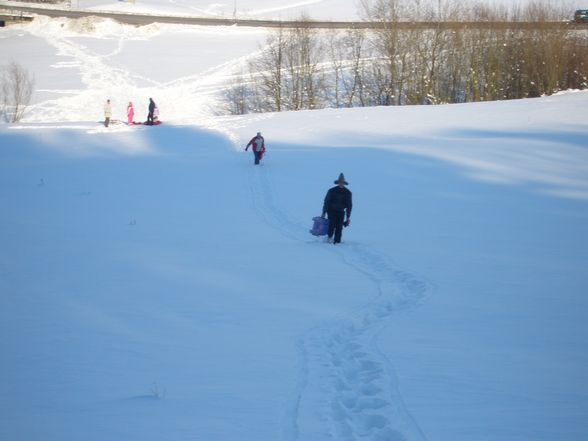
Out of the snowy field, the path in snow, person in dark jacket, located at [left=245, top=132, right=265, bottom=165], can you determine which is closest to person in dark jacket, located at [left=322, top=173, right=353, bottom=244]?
the snowy field

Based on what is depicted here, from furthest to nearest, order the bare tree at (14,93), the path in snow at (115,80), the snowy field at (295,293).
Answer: the path in snow at (115,80) → the bare tree at (14,93) → the snowy field at (295,293)

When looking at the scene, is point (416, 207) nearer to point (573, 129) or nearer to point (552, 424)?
point (552, 424)

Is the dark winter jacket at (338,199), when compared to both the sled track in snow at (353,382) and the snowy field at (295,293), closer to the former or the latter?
the snowy field at (295,293)

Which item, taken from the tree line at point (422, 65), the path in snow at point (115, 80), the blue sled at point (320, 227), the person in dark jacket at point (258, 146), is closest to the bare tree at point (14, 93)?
the path in snow at point (115, 80)

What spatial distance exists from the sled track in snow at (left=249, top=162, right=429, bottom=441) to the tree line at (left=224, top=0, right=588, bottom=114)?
43.4 meters

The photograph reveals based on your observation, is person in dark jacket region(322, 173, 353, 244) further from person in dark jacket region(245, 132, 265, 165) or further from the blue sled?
person in dark jacket region(245, 132, 265, 165)

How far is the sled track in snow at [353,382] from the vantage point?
503cm

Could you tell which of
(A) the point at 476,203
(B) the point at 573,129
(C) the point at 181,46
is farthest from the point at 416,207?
(C) the point at 181,46

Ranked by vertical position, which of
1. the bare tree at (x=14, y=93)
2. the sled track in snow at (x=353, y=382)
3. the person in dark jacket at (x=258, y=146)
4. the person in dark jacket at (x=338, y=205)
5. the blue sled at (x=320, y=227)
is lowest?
the sled track in snow at (x=353, y=382)

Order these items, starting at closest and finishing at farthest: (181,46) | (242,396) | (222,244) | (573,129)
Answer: (242,396)
(222,244)
(573,129)
(181,46)

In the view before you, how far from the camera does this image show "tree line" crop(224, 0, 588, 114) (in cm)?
4862

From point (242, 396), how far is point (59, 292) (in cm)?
487

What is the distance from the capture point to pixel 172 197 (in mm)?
19016

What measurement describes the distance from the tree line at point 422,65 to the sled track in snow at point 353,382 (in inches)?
1708
